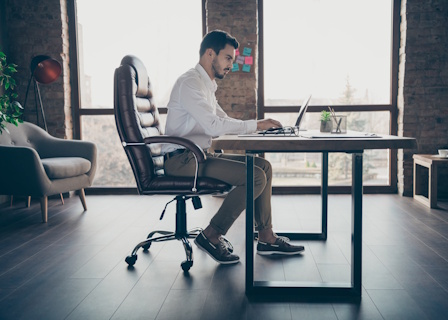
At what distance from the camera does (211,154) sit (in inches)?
110

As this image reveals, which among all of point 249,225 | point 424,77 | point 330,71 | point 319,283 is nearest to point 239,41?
point 330,71

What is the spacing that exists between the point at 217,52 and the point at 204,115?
Answer: 0.45 meters

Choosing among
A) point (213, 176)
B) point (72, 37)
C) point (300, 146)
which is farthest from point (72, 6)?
point (300, 146)

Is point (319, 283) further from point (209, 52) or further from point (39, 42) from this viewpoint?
point (39, 42)

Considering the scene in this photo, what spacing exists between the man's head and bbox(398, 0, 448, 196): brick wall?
8.99ft

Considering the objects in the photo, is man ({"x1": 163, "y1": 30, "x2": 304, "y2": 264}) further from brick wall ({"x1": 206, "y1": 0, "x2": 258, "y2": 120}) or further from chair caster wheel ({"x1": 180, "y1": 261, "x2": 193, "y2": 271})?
brick wall ({"x1": 206, "y1": 0, "x2": 258, "y2": 120})

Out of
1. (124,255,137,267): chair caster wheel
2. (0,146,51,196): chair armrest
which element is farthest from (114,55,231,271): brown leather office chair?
(0,146,51,196): chair armrest

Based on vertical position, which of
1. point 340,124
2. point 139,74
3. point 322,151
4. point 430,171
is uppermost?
point 139,74

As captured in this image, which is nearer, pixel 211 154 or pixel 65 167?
pixel 211 154

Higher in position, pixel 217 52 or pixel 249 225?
pixel 217 52

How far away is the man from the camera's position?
8.14 ft

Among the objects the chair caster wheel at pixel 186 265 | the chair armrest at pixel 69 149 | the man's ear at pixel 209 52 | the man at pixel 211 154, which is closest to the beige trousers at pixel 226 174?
the man at pixel 211 154

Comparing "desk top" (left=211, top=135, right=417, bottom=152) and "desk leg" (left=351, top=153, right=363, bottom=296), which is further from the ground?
"desk top" (left=211, top=135, right=417, bottom=152)

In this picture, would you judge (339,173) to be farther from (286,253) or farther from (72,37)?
(72,37)
